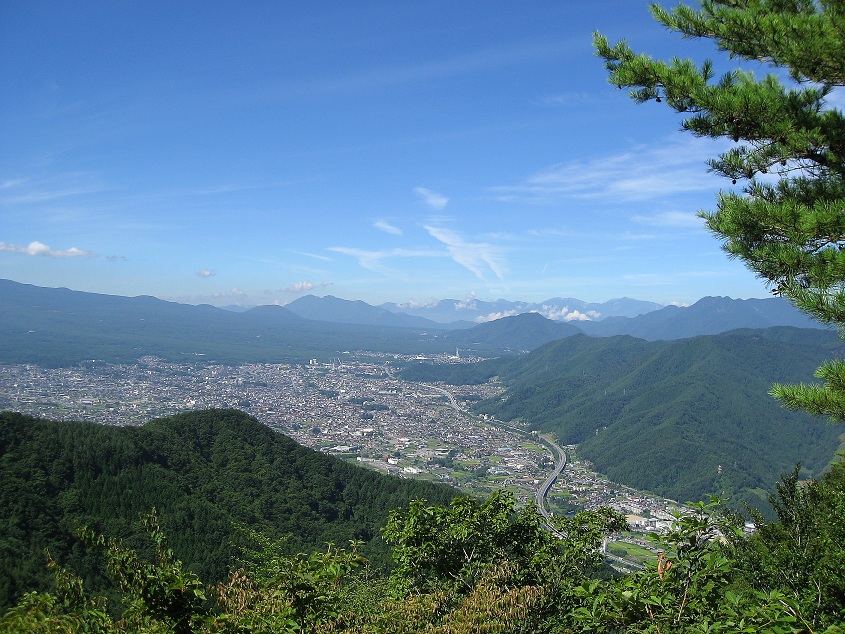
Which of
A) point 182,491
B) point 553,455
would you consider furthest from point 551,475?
point 182,491

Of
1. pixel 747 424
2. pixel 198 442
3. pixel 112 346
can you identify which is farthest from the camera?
pixel 112 346

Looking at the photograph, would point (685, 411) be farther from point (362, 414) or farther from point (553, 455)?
point (362, 414)

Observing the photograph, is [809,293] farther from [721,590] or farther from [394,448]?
[394,448]

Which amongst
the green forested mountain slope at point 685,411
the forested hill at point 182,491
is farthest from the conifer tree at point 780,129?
the green forested mountain slope at point 685,411

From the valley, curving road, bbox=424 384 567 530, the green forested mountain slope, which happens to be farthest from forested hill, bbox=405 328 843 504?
the valley

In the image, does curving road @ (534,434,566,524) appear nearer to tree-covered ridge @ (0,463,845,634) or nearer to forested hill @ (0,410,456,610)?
forested hill @ (0,410,456,610)

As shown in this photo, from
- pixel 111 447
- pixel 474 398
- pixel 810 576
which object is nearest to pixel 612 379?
pixel 474 398
